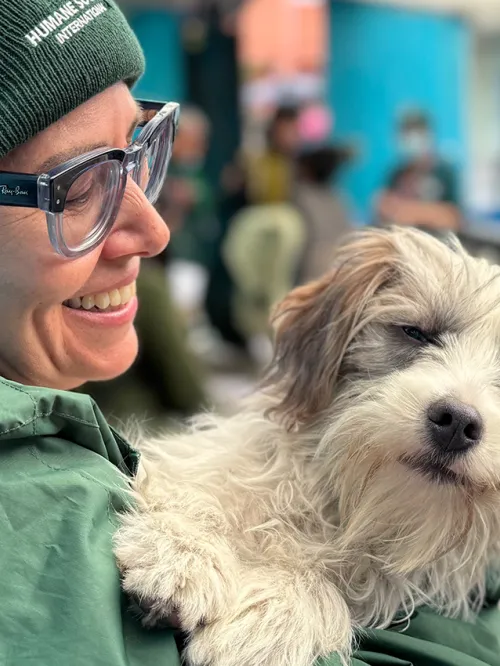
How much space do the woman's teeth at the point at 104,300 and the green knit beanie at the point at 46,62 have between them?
330 mm

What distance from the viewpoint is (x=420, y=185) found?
747 centimetres

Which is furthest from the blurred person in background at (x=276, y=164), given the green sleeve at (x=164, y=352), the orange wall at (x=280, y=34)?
the green sleeve at (x=164, y=352)

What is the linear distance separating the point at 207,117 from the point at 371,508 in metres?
9.81

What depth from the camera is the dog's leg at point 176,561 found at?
1.15 metres

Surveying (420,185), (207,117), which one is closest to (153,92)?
(207,117)

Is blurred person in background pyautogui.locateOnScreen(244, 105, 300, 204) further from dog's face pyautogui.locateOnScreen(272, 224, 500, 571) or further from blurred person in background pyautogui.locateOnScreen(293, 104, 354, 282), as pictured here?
dog's face pyautogui.locateOnScreen(272, 224, 500, 571)

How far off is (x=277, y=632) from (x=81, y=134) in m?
0.89

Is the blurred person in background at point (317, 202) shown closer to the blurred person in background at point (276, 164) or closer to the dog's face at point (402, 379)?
the blurred person in background at point (276, 164)

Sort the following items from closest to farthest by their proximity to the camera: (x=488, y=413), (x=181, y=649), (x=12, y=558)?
(x=12, y=558), (x=181, y=649), (x=488, y=413)

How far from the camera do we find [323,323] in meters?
1.74

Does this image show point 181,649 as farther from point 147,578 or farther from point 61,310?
point 61,310

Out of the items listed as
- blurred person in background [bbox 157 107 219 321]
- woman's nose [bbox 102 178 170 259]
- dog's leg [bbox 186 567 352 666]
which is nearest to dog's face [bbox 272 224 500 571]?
dog's leg [bbox 186 567 352 666]

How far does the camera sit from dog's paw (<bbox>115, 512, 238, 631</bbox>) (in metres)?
1.14

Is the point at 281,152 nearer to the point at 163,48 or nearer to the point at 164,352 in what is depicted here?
the point at 164,352
